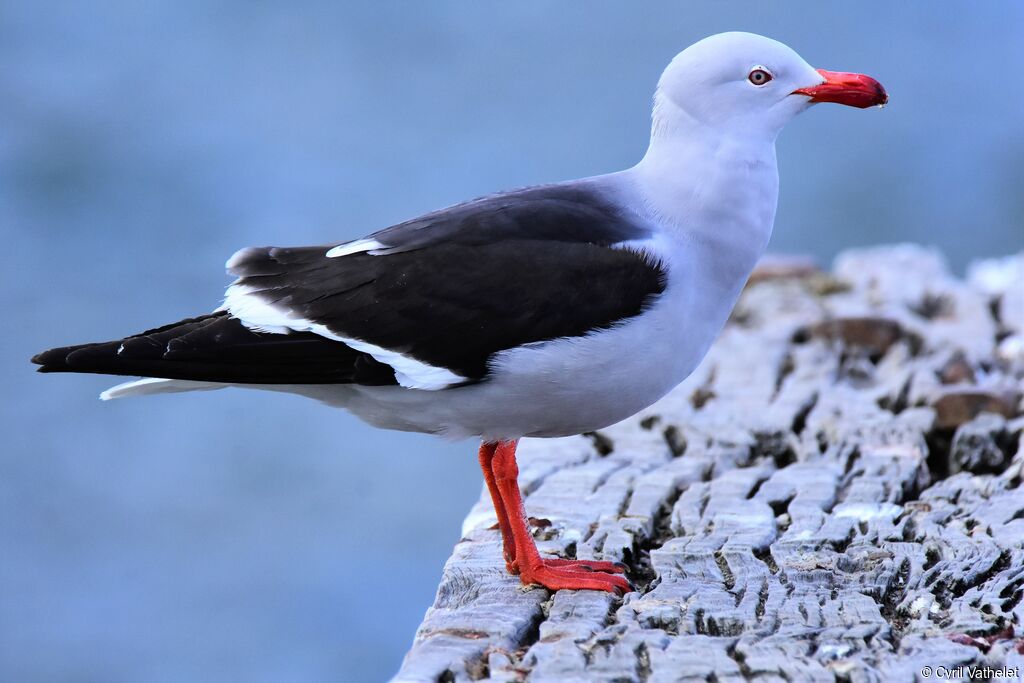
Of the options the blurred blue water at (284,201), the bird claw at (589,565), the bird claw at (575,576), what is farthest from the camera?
the blurred blue water at (284,201)

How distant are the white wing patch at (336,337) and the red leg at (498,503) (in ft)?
1.34

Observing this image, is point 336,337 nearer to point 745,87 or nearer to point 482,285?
point 482,285

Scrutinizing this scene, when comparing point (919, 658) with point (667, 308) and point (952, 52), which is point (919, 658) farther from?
point (952, 52)

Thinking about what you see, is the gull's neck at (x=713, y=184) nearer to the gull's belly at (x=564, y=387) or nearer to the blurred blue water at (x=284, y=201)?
the gull's belly at (x=564, y=387)

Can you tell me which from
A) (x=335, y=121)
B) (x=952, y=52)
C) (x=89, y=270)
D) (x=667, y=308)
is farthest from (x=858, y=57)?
(x=667, y=308)

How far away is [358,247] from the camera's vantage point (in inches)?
152

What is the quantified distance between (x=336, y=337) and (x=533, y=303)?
559 mm

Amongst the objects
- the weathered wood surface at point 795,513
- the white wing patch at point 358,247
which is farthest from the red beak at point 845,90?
the white wing patch at point 358,247

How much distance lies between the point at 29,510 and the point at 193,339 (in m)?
8.00

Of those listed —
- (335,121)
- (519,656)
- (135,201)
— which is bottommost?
(519,656)

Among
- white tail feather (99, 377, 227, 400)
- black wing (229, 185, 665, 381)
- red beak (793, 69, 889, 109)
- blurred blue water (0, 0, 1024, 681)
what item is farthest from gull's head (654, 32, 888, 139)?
blurred blue water (0, 0, 1024, 681)

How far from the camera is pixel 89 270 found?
12609mm

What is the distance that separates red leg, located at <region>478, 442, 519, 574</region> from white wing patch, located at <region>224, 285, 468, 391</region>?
408 millimetres

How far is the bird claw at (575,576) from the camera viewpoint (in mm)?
3410
